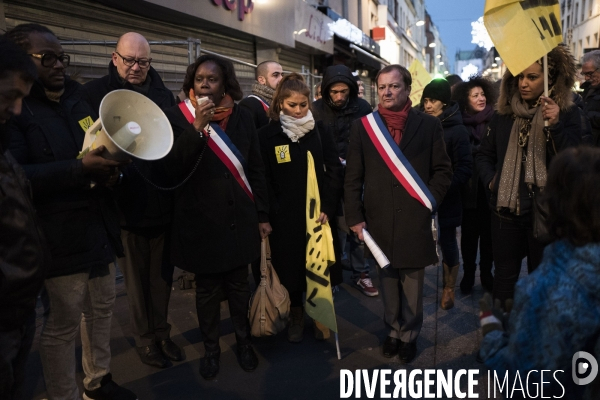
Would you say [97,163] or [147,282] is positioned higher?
[97,163]

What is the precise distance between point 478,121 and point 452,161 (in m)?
0.71

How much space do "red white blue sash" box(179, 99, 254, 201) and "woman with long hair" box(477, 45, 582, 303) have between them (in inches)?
63.9

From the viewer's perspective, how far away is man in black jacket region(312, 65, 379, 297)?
16.4 ft

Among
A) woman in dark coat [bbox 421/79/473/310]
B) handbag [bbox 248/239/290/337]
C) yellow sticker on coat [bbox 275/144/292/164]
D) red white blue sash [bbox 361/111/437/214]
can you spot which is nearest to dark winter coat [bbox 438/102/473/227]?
woman in dark coat [bbox 421/79/473/310]

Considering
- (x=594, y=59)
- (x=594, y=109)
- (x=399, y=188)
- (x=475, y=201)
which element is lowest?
(x=475, y=201)

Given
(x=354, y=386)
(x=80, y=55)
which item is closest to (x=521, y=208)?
(x=354, y=386)

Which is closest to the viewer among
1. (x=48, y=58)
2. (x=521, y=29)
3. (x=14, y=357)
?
(x=14, y=357)

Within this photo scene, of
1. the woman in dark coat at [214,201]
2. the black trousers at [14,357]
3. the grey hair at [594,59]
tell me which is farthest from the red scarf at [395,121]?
the grey hair at [594,59]

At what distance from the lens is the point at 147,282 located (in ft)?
12.4

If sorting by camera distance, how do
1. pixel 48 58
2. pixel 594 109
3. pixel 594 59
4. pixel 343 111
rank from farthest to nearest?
1. pixel 594 59
2. pixel 594 109
3. pixel 343 111
4. pixel 48 58

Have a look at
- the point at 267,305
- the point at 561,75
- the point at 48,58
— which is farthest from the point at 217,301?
the point at 561,75

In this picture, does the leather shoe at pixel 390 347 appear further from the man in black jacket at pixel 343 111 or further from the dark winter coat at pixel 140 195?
the dark winter coat at pixel 140 195

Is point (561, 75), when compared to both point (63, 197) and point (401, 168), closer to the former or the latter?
point (401, 168)

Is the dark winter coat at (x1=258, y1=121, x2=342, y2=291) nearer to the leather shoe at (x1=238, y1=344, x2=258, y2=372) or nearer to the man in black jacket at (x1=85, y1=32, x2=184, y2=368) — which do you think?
the leather shoe at (x1=238, y1=344, x2=258, y2=372)
